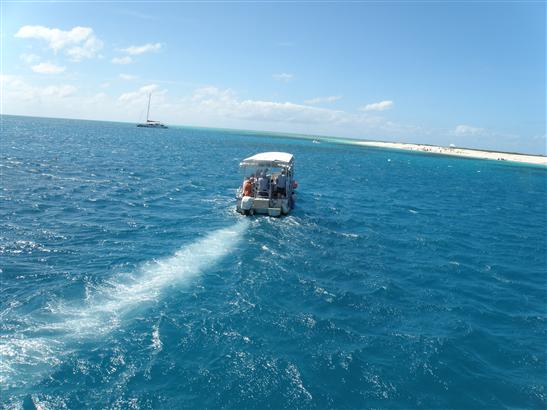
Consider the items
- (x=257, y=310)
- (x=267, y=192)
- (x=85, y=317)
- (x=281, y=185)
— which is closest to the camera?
(x=85, y=317)

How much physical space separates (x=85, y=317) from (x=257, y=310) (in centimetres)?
687

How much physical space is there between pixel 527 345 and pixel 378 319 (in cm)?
612

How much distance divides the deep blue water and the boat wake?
0.06 metres

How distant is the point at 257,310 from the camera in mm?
15656

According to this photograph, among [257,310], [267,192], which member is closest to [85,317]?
[257,310]

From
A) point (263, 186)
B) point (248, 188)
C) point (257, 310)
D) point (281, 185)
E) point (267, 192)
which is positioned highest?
point (281, 185)

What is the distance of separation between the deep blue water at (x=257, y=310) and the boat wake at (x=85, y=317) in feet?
0.21

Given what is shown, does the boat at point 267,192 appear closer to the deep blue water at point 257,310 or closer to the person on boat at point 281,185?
the person on boat at point 281,185

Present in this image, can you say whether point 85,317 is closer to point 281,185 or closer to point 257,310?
point 257,310

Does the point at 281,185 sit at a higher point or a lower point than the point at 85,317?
higher

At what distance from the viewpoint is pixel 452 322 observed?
1614cm

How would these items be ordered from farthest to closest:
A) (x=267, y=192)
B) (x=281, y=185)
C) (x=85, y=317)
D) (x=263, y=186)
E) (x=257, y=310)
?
1. (x=281, y=185)
2. (x=267, y=192)
3. (x=263, y=186)
4. (x=257, y=310)
5. (x=85, y=317)

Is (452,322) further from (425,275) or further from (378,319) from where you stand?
(425,275)

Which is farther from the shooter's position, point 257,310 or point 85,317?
point 257,310
